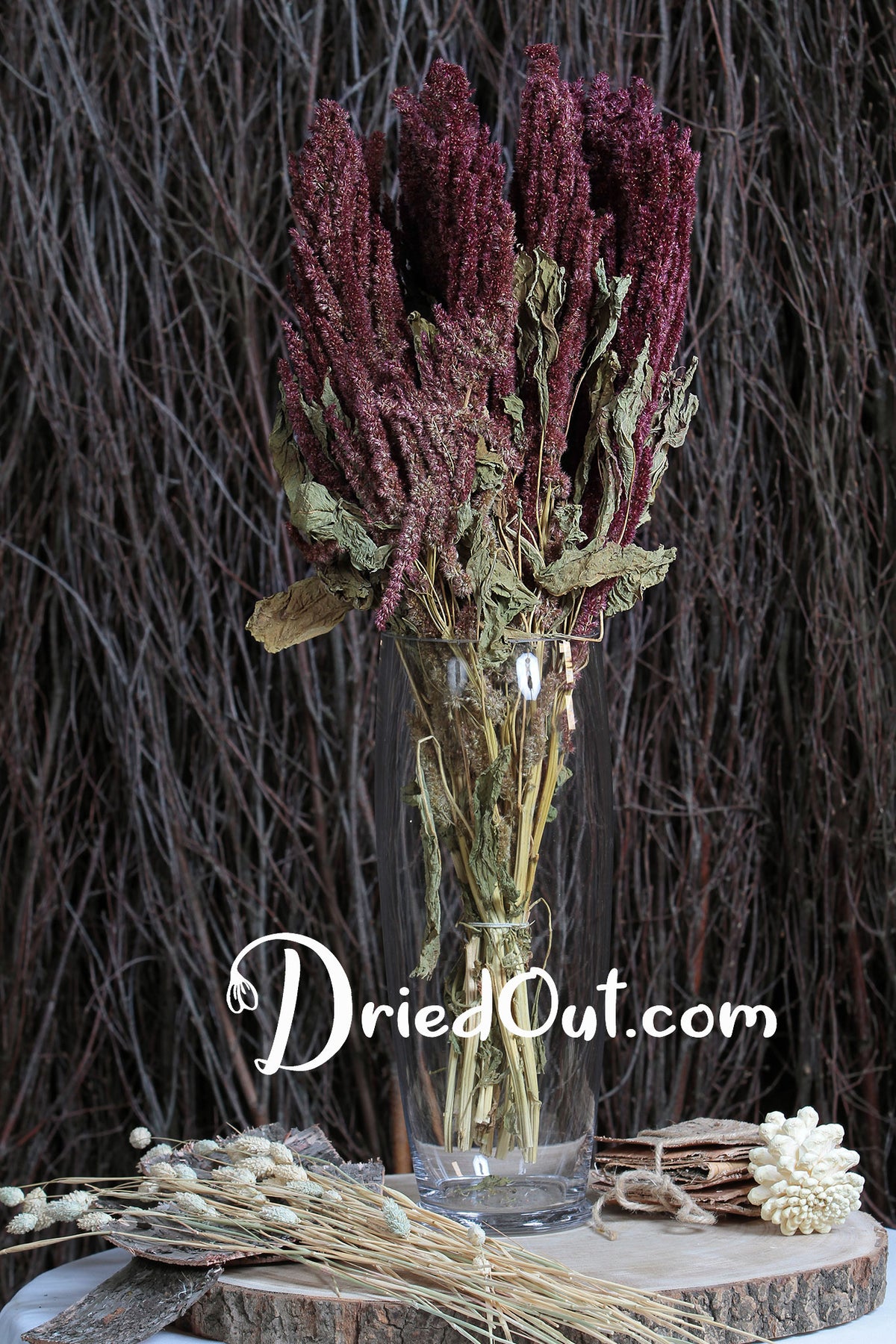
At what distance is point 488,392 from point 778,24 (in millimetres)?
Answer: 969

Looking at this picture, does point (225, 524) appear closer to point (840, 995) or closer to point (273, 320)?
point (273, 320)

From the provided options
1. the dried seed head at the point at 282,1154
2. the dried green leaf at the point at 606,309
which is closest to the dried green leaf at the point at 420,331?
the dried green leaf at the point at 606,309

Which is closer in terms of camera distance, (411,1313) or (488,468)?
(411,1313)

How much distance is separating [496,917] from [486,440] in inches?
12.6

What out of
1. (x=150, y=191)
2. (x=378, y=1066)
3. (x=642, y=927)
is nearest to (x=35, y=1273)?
(x=378, y=1066)

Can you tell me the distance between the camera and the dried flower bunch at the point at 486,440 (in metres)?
0.87

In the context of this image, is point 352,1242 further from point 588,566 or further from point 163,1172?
point 588,566

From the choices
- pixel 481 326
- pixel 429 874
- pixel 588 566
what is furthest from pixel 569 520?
pixel 429 874

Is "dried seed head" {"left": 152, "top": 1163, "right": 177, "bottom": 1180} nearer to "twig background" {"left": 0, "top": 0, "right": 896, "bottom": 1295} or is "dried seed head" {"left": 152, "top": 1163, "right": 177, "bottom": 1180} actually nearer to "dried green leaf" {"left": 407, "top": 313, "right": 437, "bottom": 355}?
"dried green leaf" {"left": 407, "top": 313, "right": 437, "bottom": 355}

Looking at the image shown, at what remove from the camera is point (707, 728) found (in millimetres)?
1593

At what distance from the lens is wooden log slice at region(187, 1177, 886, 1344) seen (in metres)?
0.76

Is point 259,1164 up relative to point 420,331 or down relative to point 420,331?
down

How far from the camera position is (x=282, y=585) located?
5.12ft

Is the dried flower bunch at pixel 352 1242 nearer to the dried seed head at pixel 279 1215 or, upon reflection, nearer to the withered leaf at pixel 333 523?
the dried seed head at pixel 279 1215
